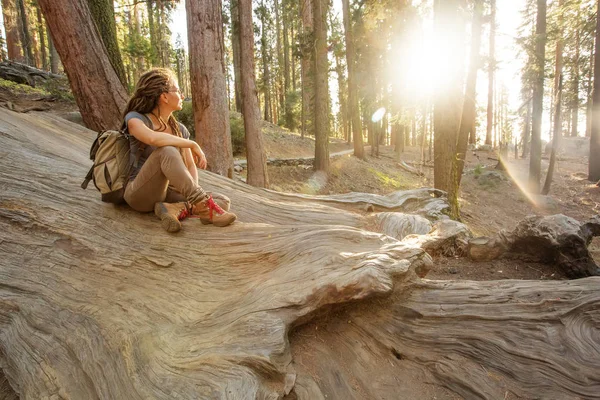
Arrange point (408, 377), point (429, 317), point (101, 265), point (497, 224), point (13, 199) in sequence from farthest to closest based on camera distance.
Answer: point (497, 224) → point (13, 199) → point (101, 265) → point (429, 317) → point (408, 377)

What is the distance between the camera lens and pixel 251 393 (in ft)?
5.84

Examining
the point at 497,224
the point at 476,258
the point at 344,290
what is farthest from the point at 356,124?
the point at 344,290

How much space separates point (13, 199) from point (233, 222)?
2070 millimetres

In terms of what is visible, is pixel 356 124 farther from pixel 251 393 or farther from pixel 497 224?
pixel 251 393

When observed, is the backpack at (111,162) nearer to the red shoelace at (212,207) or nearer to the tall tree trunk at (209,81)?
the red shoelace at (212,207)

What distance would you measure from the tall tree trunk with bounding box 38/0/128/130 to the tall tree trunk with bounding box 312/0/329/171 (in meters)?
6.12

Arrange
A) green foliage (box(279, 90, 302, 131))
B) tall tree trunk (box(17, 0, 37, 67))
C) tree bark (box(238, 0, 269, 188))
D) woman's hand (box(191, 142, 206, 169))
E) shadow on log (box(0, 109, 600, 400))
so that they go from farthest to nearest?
1. green foliage (box(279, 90, 302, 131))
2. tall tree trunk (box(17, 0, 37, 67))
3. tree bark (box(238, 0, 269, 188))
4. woman's hand (box(191, 142, 206, 169))
5. shadow on log (box(0, 109, 600, 400))

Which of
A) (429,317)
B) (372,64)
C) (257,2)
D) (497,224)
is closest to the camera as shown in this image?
(429,317)

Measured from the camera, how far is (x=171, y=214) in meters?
3.13

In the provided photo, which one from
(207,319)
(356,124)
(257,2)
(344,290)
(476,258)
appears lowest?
(476,258)

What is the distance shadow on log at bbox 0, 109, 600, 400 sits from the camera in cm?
196

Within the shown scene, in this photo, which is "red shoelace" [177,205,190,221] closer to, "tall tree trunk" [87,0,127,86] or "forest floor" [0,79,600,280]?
"tall tree trunk" [87,0,127,86]

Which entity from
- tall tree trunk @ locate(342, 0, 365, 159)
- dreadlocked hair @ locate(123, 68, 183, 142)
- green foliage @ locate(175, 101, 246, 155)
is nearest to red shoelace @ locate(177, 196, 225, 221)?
dreadlocked hair @ locate(123, 68, 183, 142)

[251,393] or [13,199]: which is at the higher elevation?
[13,199]
